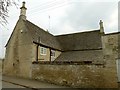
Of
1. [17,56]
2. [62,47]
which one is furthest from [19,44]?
[62,47]

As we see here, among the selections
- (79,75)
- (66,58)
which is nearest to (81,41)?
(66,58)

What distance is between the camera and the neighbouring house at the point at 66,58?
500 inches

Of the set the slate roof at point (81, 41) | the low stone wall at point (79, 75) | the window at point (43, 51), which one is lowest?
the low stone wall at point (79, 75)

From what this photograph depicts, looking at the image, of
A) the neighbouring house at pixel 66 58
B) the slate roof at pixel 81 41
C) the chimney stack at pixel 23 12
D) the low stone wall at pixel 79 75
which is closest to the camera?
the low stone wall at pixel 79 75

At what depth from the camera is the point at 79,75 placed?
47.0ft

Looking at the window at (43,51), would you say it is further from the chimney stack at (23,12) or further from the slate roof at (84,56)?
the chimney stack at (23,12)

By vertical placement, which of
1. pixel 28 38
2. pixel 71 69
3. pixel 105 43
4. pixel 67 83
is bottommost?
pixel 67 83

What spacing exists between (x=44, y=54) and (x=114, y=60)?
12935 mm

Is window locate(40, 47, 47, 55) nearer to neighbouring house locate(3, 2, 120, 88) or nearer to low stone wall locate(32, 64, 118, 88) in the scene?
neighbouring house locate(3, 2, 120, 88)

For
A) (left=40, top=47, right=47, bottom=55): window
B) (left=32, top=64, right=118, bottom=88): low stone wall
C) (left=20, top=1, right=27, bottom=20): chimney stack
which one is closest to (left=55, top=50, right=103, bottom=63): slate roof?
(left=40, top=47, right=47, bottom=55): window

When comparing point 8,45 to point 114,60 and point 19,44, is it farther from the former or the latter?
point 114,60

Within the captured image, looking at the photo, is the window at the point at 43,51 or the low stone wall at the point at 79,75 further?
the window at the point at 43,51

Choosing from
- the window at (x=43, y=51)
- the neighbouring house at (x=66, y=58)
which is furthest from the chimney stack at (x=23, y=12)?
the window at (x=43, y=51)

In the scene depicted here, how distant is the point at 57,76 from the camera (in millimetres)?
15938
